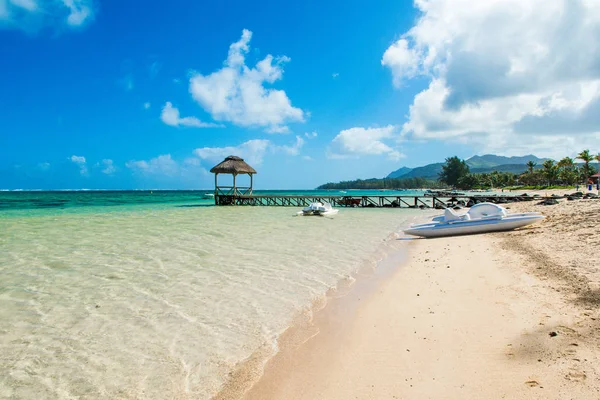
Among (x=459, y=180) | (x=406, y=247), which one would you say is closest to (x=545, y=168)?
(x=459, y=180)

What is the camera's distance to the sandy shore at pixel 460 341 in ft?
9.29

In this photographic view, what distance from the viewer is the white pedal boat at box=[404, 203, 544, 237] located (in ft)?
40.3

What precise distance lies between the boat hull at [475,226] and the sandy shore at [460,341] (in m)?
5.66

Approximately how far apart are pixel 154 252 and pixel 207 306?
18.3 ft

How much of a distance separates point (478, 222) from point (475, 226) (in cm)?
20

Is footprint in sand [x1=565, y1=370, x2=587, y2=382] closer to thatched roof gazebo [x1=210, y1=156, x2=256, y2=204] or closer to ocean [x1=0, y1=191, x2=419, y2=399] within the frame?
ocean [x1=0, y1=191, x2=419, y2=399]

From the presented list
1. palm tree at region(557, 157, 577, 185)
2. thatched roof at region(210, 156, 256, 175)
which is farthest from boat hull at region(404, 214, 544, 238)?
palm tree at region(557, 157, 577, 185)

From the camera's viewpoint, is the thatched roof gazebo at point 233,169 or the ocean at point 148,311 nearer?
the ocean at point 148,311

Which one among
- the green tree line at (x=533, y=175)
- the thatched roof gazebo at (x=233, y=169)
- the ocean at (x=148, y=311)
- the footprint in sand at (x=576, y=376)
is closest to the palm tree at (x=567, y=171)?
the green tree line at (x=533, y=175)

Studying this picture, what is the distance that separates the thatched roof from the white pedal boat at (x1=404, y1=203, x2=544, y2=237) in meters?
27.7

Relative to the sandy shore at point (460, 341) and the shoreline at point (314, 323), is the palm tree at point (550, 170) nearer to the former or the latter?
the sandy shore at point (460, 341)

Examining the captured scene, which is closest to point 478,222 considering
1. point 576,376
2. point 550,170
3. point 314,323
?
point 314,323

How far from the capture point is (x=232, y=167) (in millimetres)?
37625

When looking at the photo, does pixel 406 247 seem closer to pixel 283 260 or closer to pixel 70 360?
pixel 283 260
